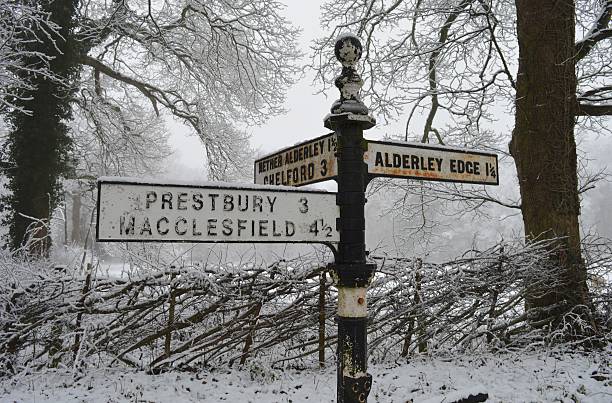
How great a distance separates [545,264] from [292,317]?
9.54 feet

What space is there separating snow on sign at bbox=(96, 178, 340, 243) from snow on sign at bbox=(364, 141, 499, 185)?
39 cm

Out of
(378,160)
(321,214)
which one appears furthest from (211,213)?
(378,160)

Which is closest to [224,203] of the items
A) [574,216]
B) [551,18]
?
[574,216]

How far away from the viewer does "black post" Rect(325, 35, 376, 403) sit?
6.74ft

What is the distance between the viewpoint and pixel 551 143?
519 centimetres

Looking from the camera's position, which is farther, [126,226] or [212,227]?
[212,227]

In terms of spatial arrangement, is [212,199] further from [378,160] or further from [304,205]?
[378,160]

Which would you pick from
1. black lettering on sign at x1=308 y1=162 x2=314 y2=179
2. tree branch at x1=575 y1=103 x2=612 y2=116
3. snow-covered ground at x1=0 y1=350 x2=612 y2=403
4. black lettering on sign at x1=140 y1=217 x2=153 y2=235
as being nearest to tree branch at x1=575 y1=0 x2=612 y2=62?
tree branch at x1=575 y1=103 x2=612 y2=116

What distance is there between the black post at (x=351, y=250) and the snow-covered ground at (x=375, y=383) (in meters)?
2.21

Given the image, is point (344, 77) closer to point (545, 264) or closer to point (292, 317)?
point (292, 317)

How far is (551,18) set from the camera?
533 centimetres

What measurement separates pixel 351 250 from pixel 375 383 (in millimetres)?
2824

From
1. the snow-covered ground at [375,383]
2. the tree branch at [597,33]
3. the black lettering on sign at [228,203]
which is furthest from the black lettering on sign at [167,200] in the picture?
the tree branch at [597,33]

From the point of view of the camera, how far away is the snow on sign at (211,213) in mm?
1865
